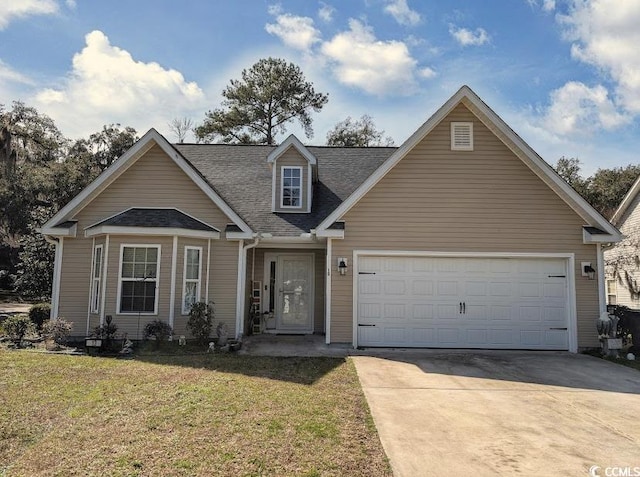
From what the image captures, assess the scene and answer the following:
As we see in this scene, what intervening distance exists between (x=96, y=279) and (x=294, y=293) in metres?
5.45

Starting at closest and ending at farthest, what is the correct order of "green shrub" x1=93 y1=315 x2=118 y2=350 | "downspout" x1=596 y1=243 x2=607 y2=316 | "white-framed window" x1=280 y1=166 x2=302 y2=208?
"green shrub" x1=93 y1=315 x2=118 y2=350
"downspout" x1=596 y1=243 x2=607 y2=316
"white-framed window" x1=280 y1=166 x2=302 y2=208

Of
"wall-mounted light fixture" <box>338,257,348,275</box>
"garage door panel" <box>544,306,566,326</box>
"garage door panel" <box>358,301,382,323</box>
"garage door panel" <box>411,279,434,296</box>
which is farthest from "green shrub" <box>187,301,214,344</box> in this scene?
"garage door panel" <box>544,306,566,326</box>

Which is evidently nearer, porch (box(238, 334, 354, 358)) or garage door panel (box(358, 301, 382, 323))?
porch (box(238, 334, 354, 358))

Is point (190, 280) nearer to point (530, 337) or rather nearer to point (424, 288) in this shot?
point (424, 288)

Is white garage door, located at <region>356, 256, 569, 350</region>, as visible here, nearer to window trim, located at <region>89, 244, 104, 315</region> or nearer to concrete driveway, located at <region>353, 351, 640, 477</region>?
concrete driveway, located at <region>353, 351, 640, 477</region>

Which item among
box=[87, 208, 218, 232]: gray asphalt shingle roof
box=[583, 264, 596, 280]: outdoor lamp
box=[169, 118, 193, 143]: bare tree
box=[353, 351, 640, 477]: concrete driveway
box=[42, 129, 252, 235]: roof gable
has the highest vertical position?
box=[169, 118, 193, 143]: bare tree

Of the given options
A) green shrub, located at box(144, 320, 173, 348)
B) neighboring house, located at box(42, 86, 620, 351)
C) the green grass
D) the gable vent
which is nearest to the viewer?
the green grass

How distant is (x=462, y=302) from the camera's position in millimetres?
10562

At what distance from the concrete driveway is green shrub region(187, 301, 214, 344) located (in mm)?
3768

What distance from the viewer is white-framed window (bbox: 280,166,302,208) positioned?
1299cm

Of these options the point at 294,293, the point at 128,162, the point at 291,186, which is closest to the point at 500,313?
the point at 294,293

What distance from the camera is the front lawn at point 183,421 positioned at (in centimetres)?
402

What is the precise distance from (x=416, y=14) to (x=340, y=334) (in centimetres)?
796
